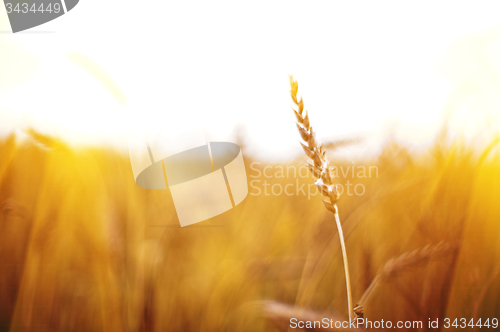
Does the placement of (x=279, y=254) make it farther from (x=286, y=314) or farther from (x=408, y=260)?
(x=408, y=260)

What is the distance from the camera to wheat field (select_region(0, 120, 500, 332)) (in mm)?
714

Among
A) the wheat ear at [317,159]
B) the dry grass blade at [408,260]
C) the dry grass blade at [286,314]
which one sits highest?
the wheat ear at [317,159]

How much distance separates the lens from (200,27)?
2.43ft

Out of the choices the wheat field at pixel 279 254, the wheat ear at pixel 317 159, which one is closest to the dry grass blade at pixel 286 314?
the wheat field at pixel 279 254

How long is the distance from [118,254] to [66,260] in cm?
12

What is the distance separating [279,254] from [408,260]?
29 cm

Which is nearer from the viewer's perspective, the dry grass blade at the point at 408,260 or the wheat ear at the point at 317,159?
the wheat ear at the point at 317,159

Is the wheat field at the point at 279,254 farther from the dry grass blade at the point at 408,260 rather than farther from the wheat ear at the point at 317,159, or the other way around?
the wheat ear at the point at 317,159

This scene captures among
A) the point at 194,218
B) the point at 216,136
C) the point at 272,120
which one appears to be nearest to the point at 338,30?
the point at 272,120

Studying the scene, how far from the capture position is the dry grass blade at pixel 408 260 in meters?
0.71

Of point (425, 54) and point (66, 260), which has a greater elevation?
point (425, 54)

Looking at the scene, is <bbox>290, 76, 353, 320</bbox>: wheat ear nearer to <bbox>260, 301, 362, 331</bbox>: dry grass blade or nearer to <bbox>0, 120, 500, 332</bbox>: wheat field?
<bbox>0, 120, 500, 332</bbox>: wheat field

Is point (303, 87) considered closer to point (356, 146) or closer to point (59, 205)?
point (356, 146)

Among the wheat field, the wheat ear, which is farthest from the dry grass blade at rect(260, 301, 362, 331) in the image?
the wheat ear
